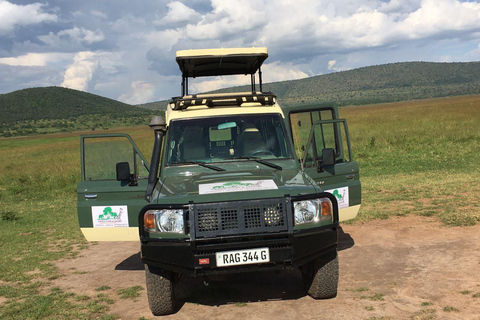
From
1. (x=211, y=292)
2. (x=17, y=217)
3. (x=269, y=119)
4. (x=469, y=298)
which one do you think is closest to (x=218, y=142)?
(x=269, y=119)

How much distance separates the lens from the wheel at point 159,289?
4691mm

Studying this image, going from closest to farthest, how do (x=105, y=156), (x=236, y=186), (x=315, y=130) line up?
(x=236, y=186), (x=105, y=156), (x=315, y=130)

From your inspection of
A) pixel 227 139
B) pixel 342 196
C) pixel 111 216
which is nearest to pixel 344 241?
pixel 342 196

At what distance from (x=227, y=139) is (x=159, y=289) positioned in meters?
1.88

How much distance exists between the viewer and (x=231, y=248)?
429 centimetres

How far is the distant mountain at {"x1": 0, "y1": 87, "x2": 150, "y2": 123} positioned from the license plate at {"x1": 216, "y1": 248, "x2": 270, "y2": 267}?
12135 centimetres

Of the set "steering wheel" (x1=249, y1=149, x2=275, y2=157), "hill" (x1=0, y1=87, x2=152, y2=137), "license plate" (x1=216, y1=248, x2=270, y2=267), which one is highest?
"hill" (x1=0, y1=87, x2=152, y2=137)

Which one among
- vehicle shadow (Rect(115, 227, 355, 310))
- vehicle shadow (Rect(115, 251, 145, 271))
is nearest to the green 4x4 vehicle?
vehicle shadow (Rect(115, 227, 355, 310))

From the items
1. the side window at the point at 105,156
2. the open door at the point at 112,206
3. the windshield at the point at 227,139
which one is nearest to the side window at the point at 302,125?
the windshield at the point at 227,139

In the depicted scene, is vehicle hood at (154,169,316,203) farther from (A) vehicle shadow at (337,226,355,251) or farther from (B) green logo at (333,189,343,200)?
(A) vehicle shadow at (337,226,355,251)

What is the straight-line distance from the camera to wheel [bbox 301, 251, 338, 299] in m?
4.77

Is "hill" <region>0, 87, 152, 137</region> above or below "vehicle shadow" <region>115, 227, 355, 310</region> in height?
above

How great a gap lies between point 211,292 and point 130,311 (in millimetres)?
864

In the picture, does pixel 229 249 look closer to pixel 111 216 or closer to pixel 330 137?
pixel 111 216
